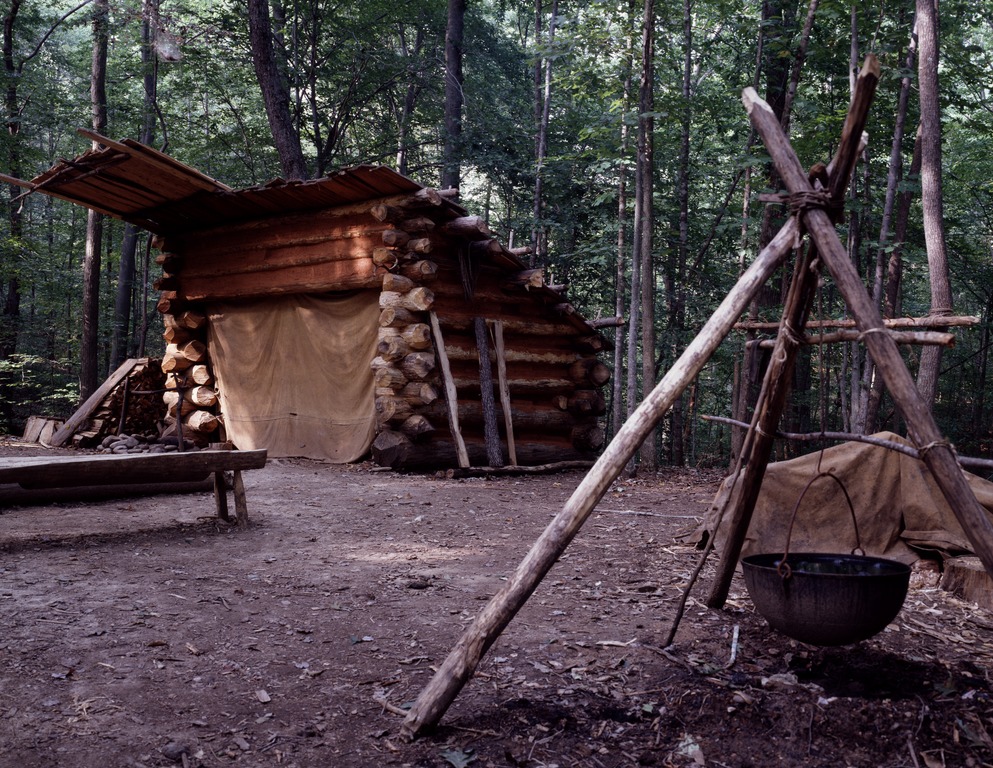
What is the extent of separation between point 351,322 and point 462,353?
1714 mm

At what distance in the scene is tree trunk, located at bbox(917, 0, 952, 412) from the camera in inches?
310

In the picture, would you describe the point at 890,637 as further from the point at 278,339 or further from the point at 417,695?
the point at 278,339

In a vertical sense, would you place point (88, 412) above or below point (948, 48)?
below

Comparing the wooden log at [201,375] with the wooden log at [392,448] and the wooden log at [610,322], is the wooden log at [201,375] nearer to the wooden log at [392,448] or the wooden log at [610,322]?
the wooden log at [392,448]

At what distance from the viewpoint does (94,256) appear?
15266 mm

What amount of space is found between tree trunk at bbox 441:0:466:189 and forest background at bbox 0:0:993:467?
0.25 feet

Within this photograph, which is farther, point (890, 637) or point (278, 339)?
point (278, 339)

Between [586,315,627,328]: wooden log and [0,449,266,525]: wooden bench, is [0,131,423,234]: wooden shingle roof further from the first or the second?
[0,449,266,525]: wooden bench

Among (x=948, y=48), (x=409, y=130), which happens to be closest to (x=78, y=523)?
(x=948, y=48)

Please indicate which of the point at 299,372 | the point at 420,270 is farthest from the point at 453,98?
the point at 299,372

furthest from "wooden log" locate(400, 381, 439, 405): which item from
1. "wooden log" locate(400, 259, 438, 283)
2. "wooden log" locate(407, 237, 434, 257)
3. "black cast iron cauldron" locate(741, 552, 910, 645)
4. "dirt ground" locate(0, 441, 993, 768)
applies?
"black cast iron cauldron" locate(741, 552, 910, 645)

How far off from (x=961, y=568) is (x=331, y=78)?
1625cm

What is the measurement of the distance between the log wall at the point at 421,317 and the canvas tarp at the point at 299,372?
36cm

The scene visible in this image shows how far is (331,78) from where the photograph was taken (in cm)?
1736
